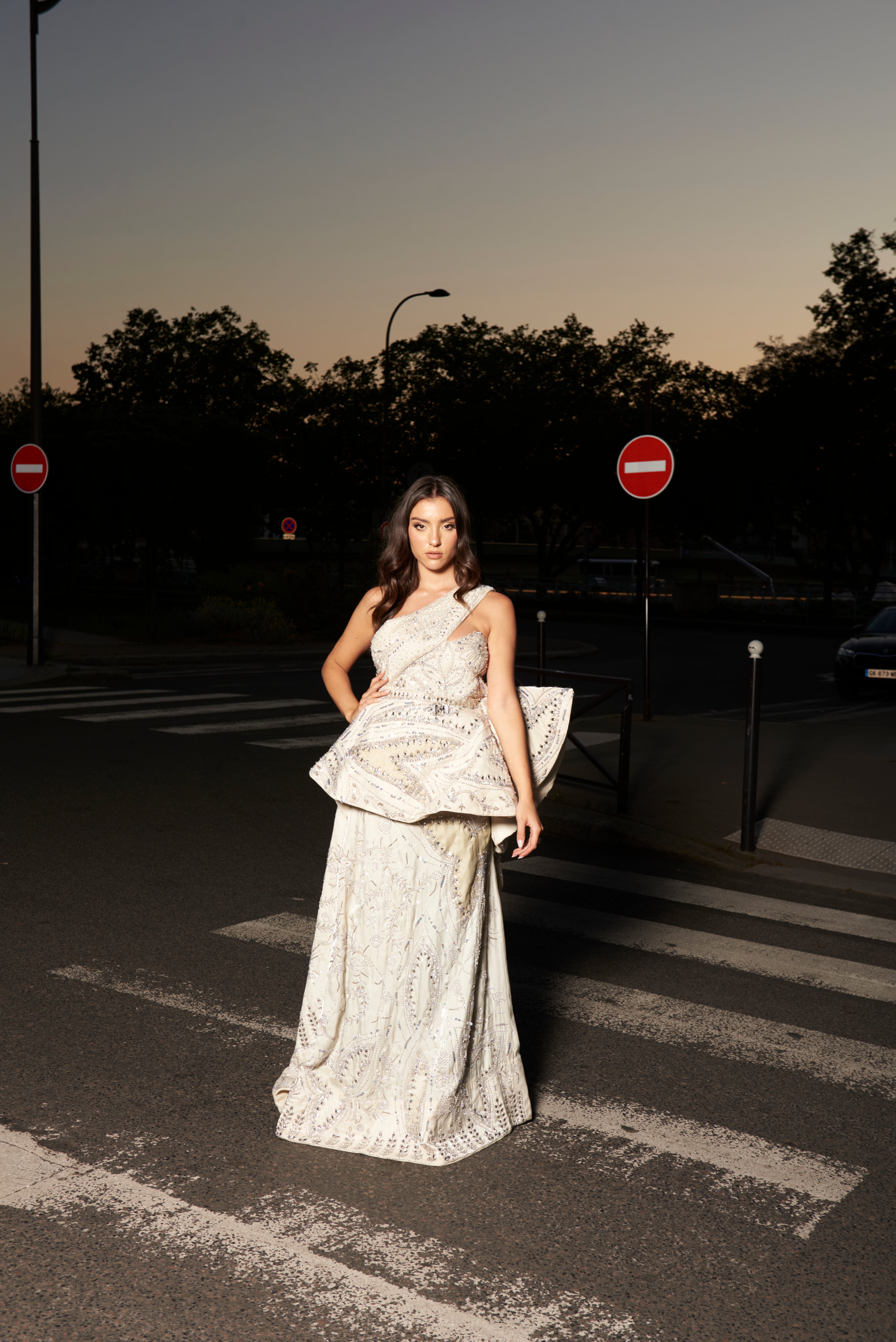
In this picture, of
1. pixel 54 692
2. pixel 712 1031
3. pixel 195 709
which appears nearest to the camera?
pixel 712 1031

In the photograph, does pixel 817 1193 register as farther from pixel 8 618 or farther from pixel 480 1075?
pixel 8 618

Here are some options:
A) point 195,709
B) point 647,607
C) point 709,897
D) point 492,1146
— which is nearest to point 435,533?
point 492,1146

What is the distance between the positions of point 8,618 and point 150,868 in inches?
921

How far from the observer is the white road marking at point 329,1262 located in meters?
2.71

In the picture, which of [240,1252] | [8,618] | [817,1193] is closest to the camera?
[240,1252]

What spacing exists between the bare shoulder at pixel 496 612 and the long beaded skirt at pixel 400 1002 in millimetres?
588

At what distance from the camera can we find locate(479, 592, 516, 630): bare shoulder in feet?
Result: 11.9

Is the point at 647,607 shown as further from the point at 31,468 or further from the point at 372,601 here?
the point at 31,468

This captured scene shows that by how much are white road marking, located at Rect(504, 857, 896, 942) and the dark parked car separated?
37.2 ft

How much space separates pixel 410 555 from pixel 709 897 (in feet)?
12.5

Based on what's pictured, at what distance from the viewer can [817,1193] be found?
338 cm

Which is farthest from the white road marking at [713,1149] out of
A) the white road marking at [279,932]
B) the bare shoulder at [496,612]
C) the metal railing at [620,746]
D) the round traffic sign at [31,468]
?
the round traffic sign at [31,468]

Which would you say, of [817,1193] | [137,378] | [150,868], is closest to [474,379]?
[137,378]

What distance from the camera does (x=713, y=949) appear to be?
19.0ft
